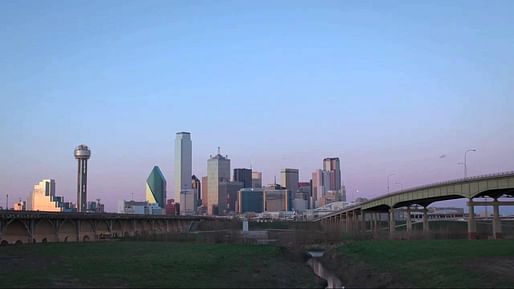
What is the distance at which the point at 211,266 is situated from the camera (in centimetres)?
5097

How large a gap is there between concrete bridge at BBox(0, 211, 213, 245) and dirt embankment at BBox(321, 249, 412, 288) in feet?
161

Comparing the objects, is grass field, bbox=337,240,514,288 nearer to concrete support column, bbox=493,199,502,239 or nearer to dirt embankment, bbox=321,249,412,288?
dirt embankment, bbox=321,249,412,288

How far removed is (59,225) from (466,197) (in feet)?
235

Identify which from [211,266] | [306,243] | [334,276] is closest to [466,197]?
[306,243]

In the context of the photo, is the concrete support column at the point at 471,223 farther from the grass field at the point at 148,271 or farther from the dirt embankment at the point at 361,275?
the grass field at the point at 148,271

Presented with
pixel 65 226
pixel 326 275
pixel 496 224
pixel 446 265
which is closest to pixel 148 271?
pixel 326 275

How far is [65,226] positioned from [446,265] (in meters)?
86.0

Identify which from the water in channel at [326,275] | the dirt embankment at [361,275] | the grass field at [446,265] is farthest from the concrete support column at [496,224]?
the dirt embankment at [361,275]

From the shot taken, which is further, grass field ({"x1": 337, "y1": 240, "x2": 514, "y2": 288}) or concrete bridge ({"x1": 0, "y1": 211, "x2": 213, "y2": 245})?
concrete bridge ({"x1": 0, "y1": 211, "x2": 213, "y2": 245})

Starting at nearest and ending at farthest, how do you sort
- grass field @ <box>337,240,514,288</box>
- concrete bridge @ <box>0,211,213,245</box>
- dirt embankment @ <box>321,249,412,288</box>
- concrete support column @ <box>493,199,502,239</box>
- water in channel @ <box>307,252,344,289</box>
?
grass field @ <box>337,240,514,288</box>, dirt embankment @ <box>321,249,412,288</box>, water in channel @ <box>307,252,344,289</box>, concrete bridge @ <box>0,211,213,245</box>, concrete support column @ <box>493,199,502,239</box>

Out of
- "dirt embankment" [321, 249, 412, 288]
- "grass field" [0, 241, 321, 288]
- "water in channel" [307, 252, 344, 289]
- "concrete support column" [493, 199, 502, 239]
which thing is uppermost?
"concrete support column" [493, 199, 502, 239]

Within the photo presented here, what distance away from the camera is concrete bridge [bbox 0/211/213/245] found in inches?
3644

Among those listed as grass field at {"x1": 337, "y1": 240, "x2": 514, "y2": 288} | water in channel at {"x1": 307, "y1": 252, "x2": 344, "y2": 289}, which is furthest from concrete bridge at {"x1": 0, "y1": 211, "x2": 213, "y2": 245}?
grass field at {"x1": 337, "y1": 240, "x2": 514, "y2": 288}

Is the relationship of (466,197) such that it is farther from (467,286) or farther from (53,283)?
(53,283)
